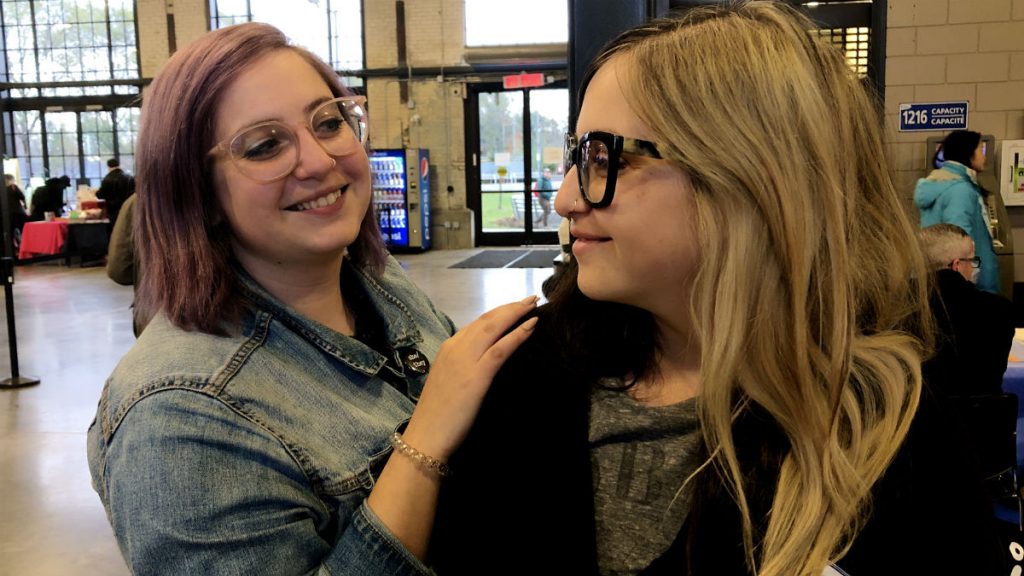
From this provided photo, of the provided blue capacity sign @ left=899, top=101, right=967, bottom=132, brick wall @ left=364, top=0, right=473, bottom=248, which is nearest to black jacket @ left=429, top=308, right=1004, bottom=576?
blue capacity sign @ left=899, top=101, right=967, bottom=132

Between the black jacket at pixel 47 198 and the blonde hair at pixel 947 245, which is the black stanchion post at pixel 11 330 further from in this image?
the black jacket at pixel 47 198

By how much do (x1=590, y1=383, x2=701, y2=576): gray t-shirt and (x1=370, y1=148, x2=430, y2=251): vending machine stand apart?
1269 centimetres

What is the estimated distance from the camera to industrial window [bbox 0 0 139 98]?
48.1ft

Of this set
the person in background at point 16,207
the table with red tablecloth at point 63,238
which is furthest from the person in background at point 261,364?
the person in background at point 16,207

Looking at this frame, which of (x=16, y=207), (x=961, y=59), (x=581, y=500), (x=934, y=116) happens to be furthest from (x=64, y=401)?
(x=16, y=207)

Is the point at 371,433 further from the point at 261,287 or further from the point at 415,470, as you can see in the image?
the point at 261,287

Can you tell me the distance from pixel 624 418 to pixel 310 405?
1.61ft

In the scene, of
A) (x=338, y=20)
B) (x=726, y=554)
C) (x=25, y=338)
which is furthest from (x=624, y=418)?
(x=338, y=20)

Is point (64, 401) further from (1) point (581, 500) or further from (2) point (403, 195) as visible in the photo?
(2) point (403, 195)

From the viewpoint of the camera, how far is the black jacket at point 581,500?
0.99m

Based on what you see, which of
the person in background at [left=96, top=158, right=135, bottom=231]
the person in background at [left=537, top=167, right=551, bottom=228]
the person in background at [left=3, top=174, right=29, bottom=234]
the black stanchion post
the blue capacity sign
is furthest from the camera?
the person in background at [left=537, top=167, right=551, bottom=228]

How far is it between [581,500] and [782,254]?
42cm

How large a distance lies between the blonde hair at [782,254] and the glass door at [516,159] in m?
13.0

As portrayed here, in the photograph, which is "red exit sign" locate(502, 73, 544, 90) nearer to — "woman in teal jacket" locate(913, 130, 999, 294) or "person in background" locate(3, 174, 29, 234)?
"person in background" locate(3, 174, 29, 234)
